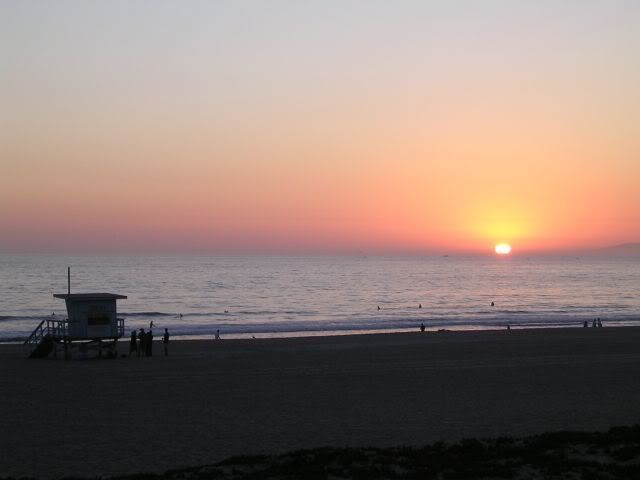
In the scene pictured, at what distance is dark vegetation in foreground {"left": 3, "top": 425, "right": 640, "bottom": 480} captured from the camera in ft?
34.3

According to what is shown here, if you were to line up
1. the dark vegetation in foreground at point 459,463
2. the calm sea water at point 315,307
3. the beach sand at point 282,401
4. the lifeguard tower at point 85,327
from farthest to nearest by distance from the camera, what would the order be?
1. the calm sea water at point 315,307
2. the lifeguard tower at point 85,327
3. the beach sand at point 282,401
4. the dark vegetation in foreground at point 459,463

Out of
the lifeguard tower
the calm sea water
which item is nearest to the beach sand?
the lifeguard tower

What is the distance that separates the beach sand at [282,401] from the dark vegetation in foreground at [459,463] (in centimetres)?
220

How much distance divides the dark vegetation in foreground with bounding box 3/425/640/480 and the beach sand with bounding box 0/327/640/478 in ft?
7.21

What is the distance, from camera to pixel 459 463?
11117 millimetres

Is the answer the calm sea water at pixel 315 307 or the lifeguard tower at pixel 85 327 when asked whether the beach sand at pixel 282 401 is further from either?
the calm sea water at pixel 315 307

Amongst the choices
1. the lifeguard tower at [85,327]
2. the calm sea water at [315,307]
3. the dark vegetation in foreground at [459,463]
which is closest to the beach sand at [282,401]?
the lifeguard tower at [85,327]

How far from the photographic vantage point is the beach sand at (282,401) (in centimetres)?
1458

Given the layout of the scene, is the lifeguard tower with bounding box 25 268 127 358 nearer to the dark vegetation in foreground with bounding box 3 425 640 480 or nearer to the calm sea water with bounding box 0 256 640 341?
the calm sea water with bounding box 0 256 640 341

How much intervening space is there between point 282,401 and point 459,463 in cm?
957

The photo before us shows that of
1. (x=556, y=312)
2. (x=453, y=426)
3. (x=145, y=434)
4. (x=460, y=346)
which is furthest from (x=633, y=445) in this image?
(x=556, y=312)

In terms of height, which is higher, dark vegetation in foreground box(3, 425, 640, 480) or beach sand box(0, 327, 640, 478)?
dark vegetation in foreground box(3, 425, 640, 480)

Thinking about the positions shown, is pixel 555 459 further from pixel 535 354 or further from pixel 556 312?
pixel 556 312

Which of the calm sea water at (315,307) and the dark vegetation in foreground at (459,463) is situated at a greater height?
the dark vegetation in foreground at (459,463)
